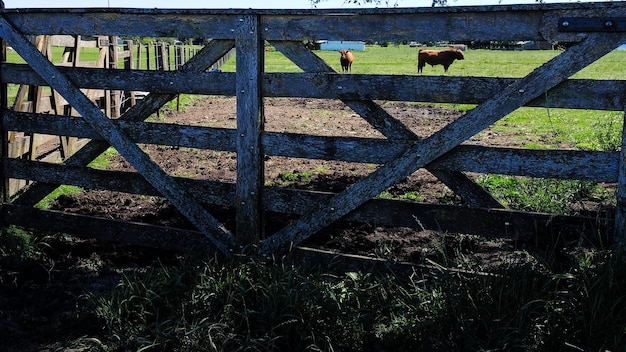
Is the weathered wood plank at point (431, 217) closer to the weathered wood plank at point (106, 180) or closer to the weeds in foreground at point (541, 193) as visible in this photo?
the weathered wood plank at point (106, 180)

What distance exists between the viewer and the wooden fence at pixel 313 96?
459cm

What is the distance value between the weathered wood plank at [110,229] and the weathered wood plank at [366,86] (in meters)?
1.18

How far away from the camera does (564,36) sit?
4.52 m

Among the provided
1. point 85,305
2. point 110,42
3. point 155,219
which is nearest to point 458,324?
point 85,305

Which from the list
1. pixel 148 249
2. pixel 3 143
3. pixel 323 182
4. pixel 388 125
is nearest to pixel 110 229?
pixel 148 249

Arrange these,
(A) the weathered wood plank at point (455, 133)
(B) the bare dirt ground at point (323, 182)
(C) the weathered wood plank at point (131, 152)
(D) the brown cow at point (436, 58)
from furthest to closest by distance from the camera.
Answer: (D) the brown cow at point (436, 58)
(B) the bare dirt ground at point (323, 182)
(C) the weathered wood plank at point (131, 152)
(A) the weathered wood plank at point (455, 133)

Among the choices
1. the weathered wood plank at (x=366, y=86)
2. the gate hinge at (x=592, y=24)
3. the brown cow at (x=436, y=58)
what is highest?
the brown cow at (x=436, y=58)

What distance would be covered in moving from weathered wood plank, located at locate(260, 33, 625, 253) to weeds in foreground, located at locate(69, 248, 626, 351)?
689 millimetres

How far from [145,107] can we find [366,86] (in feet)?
6.31

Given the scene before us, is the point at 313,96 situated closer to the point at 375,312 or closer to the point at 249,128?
the point at 249,128

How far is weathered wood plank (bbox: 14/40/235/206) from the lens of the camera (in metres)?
5.46

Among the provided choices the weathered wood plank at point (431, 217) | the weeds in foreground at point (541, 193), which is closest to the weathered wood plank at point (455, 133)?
the weathered wood plank at point (431, 217)

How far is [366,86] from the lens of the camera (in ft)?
16.7

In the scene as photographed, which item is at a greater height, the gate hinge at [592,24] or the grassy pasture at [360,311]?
the gate hinge at [592,24]
